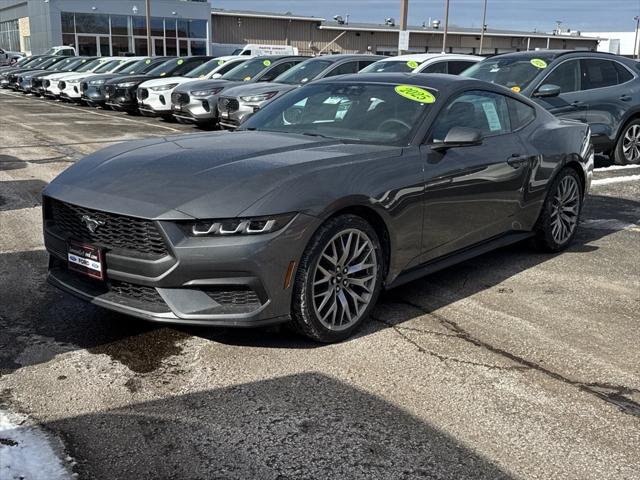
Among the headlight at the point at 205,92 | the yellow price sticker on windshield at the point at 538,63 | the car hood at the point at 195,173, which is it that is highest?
the yellow price sticker on windshield at the point at 538,63

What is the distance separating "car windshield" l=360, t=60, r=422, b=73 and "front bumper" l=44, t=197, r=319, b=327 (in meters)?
9.92

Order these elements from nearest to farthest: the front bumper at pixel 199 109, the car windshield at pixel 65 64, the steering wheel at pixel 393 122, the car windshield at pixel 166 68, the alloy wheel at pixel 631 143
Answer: the steering wheel at pixel 393 122
the alloy wheel at pixel 631 143
the front bumper at pixel 199 109
the car windshield at pixel 166 68
the car windshield at pixel 65 64

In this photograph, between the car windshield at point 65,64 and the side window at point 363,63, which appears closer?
the side window at point 363,63

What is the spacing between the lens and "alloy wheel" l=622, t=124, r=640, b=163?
11.0 metres

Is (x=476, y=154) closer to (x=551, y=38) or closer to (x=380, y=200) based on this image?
(x=380, y=200)

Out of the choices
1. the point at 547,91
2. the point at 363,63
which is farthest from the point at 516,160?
the point at 363,63

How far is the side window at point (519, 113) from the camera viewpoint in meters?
5.57

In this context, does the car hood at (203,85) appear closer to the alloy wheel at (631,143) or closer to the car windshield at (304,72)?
the car windshield at (304,72)

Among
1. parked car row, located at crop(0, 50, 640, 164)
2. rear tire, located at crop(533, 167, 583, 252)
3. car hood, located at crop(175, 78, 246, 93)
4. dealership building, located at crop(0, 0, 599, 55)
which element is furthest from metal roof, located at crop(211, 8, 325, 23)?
rear tire, located at crop(533, 167, 583, 252)

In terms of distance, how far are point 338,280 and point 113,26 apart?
5172 cm

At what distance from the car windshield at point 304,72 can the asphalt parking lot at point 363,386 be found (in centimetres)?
919

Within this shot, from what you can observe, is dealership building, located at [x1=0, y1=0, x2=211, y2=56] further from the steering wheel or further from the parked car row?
the steering wheel

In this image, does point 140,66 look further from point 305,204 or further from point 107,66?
Answer: point 305,204

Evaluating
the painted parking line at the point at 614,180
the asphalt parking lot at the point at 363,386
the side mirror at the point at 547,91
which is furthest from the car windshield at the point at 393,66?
the asphalt parking lot at the point at 363,386
